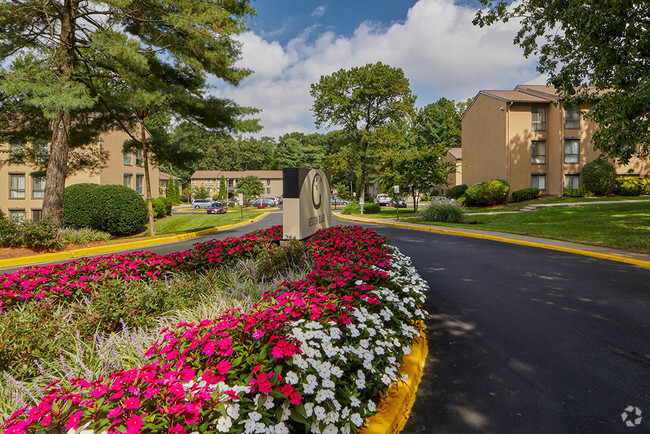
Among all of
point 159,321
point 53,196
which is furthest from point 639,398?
point 53,196

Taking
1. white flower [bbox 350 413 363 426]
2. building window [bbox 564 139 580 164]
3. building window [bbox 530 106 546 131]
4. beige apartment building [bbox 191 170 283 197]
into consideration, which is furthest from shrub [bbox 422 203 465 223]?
beige apartment building [bbox 191 170 283 197]

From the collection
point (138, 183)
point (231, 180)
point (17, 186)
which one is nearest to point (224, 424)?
point (138, 183)

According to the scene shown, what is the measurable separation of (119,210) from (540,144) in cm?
3526

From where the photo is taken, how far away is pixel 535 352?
13.6ft

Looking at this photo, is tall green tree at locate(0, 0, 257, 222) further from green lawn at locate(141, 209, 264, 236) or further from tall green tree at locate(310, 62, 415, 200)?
tall green tree at locate(310, 62, 415, 200)

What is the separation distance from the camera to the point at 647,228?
14383mm

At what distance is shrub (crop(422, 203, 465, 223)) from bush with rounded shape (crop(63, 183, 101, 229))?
60.5 ft

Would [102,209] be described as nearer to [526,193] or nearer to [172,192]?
[526,193]

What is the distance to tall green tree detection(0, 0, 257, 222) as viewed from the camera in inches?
479

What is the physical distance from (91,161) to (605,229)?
77.8 feet

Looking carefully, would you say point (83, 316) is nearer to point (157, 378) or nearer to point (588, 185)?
point (157, 378)

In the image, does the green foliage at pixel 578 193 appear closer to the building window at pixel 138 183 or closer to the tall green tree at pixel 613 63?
the tall green tree at pixel 613 63

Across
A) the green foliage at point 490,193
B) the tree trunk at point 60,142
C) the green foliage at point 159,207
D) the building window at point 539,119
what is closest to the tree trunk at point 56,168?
the tree trunk at point 60,142

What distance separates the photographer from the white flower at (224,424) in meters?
1.91
